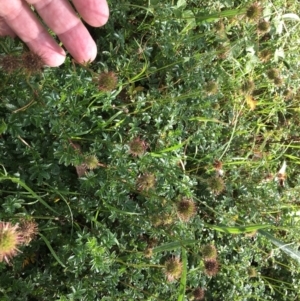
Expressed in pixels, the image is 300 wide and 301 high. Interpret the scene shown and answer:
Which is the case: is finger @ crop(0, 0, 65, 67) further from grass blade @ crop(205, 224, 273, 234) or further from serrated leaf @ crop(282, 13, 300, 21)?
serrated leaf @ crop(282, 13, 300, 21)

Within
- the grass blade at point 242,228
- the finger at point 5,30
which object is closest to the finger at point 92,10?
the finger at point 5,30

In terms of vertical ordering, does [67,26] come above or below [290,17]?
above

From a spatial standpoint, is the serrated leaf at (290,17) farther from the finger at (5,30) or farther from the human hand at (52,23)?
the finger at (5,30)

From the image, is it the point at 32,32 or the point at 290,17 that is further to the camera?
the point at 290,17

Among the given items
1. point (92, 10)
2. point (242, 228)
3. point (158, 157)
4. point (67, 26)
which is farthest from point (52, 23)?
point (242, 228)

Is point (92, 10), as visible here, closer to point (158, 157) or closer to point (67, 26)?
point (67, 26)

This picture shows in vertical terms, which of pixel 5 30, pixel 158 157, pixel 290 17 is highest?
pixel 5 30

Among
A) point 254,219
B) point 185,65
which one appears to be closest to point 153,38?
point 185,65
